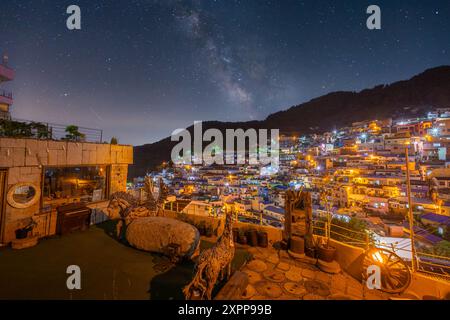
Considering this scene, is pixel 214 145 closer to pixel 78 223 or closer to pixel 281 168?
pixel 281 168

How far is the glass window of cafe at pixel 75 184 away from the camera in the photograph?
25.2 feet

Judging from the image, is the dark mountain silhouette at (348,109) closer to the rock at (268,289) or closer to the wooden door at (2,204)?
the wooden door at (2,204)

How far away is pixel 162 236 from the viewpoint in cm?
610

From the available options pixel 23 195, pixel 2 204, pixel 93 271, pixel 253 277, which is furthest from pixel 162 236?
pixel 2 204

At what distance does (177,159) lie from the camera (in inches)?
4124

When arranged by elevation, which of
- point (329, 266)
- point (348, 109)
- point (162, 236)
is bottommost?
point (329, 266)

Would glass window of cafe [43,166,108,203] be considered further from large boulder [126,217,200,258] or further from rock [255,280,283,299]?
rock [255,280,283,299]

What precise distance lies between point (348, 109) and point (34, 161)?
15254 centimetres

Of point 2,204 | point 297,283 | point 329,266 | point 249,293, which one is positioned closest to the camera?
point 249,293

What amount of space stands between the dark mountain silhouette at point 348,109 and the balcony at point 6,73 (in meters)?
56.1

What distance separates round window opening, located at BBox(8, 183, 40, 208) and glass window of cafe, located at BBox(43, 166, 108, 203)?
0.43 metres

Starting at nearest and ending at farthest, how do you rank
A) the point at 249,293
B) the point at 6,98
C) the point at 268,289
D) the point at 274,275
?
the point at 249,293
the point at 268,289
the point at 274,275
the point at 6,98

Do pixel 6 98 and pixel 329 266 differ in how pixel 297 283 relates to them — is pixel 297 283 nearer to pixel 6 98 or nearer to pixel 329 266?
pixel 329 266
